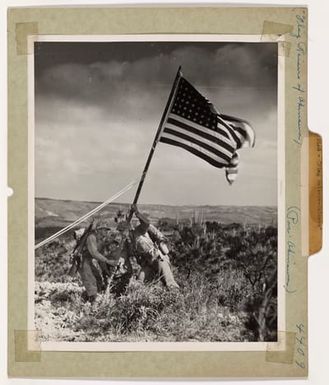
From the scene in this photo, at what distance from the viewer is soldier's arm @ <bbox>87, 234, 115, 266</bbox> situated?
138cm

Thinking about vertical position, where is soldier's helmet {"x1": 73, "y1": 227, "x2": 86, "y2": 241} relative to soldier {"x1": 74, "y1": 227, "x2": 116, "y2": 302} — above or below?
above

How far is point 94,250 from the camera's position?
1378mm

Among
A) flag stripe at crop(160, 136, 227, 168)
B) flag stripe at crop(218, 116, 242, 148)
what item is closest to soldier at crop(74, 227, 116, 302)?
flag stripe at crop(160, 136, 227, 168)

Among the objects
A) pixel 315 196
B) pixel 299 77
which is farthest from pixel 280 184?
pixel 299 77

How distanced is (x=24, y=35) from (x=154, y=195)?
66cm

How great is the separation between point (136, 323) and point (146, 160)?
512mm

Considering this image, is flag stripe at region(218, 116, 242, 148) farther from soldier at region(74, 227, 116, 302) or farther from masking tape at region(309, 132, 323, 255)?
soldier at region(74, 227, 116, 302)

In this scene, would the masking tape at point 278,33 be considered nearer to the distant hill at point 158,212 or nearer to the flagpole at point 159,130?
the flagpole at point 159,130

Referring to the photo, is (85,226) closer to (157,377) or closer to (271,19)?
(157,377)

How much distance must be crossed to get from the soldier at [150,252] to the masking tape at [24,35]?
0.61 meters

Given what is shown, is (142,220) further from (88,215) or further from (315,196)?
(315,196)

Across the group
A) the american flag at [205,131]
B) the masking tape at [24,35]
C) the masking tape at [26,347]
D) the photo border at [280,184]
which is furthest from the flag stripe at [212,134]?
the masking tape at [26,347]

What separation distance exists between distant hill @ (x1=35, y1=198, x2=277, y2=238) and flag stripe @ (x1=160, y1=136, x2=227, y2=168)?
0.14m


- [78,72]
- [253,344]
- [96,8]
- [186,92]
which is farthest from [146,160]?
[253,344]
